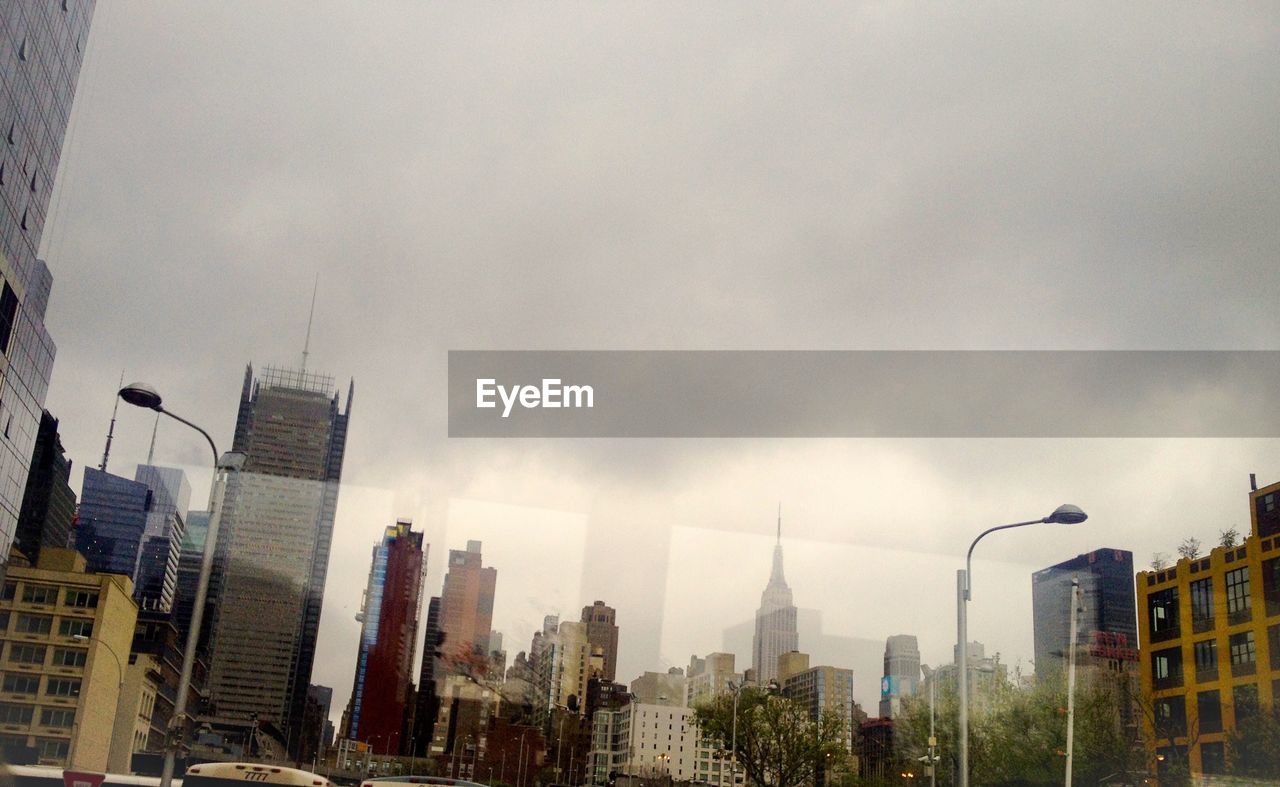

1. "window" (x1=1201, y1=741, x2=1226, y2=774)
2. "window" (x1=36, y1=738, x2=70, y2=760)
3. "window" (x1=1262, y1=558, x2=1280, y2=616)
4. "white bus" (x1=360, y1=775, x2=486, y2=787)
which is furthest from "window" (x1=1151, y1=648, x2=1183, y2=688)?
"window" (x1=36, y1=738, x2=70, y2=760)

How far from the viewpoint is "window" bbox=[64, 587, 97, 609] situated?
4100 cm

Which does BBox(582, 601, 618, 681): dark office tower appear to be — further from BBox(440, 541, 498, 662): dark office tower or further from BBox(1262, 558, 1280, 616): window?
BBox(1262, 558, 1280, 616): window

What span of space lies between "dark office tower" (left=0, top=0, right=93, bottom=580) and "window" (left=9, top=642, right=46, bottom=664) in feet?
22.7

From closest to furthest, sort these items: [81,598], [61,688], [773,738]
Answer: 1. [773,738]
2. [61,688]
3. [81,598]

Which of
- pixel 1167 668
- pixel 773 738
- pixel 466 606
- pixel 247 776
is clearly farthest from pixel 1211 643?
pixel 247 776

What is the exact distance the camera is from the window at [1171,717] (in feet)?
93.7

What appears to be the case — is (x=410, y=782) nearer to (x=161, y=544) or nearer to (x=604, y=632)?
(x=604, y=632)

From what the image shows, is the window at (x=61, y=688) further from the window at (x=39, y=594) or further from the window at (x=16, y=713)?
the window at (x=39, y=594)

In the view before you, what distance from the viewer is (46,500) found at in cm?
4019

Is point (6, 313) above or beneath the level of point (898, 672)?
above

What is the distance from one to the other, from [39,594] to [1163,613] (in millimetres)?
39179

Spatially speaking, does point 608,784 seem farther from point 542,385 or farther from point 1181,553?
point 542,385

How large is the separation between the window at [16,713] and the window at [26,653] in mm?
1737

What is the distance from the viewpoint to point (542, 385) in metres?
10.8
